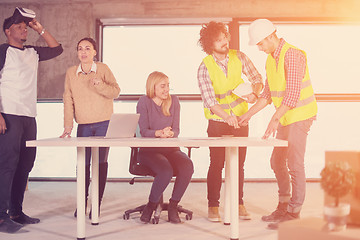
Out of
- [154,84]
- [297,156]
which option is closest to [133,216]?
[154,84]

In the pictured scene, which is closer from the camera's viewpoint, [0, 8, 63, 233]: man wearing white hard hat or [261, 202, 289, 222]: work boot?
[0, 8, 63, 233]: man wearing white hard hat

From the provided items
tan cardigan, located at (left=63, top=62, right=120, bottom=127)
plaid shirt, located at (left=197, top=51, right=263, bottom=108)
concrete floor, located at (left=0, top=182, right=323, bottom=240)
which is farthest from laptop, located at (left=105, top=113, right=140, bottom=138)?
concrete floor, located at (left=0, top=182, right=323, bottom=240)

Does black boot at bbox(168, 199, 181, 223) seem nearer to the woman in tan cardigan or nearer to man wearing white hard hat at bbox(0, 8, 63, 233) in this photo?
the woman in tan cardigan

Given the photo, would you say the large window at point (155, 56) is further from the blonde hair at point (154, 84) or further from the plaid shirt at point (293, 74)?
the plaid shirt at point (293, 74)

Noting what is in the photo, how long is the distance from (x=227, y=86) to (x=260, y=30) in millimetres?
549

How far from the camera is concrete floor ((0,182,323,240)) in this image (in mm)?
3010

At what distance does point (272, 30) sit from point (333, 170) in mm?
1935

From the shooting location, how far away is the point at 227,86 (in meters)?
3.47

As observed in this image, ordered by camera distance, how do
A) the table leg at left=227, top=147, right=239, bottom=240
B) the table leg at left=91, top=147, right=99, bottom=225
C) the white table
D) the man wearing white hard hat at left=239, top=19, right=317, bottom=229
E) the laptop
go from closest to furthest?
the white table < the table leg at left=227, top=147, right=239, bottom=240 < the laptop < the man wearing white hard hat at left=239, top=19, right=317, bottom=229 < the table leg at left=91, top=147, right=99, bottom=225

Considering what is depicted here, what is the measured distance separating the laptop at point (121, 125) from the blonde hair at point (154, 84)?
0.46m

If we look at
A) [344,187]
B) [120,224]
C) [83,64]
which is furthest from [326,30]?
[344,187]

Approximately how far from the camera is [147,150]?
3.48 meters

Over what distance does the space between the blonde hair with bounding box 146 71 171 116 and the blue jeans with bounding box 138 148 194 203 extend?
0.34 m

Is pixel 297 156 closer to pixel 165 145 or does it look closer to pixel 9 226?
pixel 165 145
